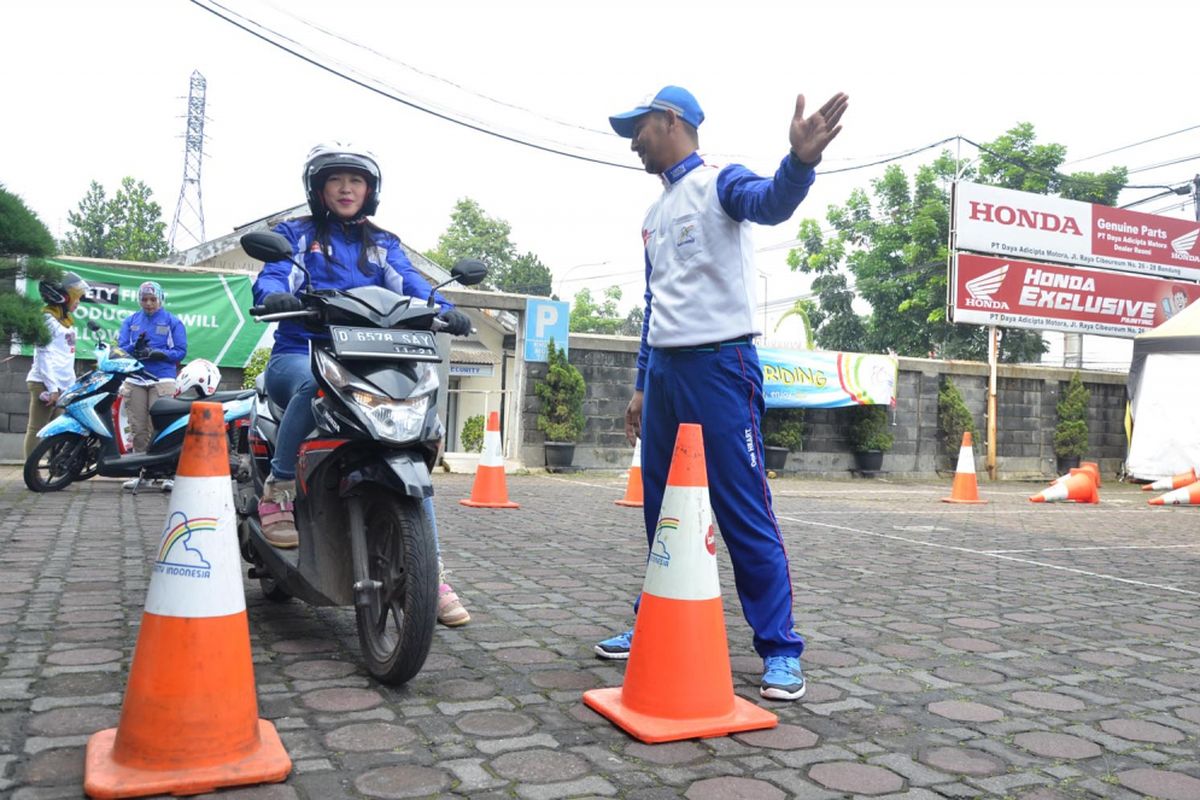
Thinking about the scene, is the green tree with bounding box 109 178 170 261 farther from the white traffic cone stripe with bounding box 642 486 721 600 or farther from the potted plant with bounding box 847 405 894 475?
the white traffic cone stripe with bounding box 642 486 721 600

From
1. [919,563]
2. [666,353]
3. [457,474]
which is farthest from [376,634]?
[457,474]

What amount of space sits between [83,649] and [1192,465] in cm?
1662

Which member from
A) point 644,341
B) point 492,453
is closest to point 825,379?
point 492,453

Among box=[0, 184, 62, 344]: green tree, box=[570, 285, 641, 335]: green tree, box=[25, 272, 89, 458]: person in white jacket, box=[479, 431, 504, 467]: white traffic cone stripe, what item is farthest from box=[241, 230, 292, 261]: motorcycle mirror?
box=[570, 285, 641, 335]: green tree

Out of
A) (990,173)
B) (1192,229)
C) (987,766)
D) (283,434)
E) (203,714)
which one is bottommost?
(987,766)

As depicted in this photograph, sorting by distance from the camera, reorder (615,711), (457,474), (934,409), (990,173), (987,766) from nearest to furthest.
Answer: (987,766), (615,711), (457,474), (934,409), (990,173)

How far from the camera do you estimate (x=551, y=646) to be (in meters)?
3.54

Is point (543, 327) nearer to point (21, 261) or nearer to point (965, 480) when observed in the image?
point (965, 480)

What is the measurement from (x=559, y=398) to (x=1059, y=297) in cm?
1082

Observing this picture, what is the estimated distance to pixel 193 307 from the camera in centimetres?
1182

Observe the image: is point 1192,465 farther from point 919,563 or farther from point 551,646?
point 551,646

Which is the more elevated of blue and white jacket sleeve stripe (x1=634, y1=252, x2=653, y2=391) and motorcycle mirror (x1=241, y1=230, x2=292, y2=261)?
motorcycle mirror (x1=241, y1=230, x2=292, y2=261)

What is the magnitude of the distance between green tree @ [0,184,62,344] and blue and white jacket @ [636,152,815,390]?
5128 millimetres

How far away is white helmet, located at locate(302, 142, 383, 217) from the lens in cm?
346
